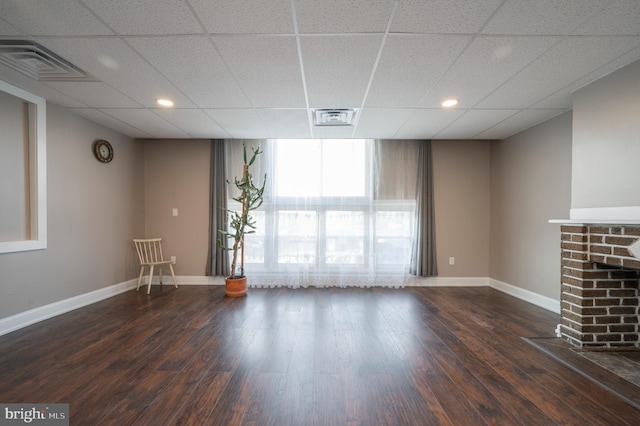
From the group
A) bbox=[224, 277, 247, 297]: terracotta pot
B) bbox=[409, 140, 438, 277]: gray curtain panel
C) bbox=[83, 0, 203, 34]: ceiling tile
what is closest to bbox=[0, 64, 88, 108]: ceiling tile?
bbox=[83, 0, 203, 34]: ceiling tile

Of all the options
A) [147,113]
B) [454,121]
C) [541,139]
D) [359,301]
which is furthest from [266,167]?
[541,139]

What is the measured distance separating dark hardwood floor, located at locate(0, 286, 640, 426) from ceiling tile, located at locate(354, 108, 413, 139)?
2.31m

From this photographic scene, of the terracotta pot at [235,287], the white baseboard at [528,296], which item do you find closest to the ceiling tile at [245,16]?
the terracotta pot at [235,287]

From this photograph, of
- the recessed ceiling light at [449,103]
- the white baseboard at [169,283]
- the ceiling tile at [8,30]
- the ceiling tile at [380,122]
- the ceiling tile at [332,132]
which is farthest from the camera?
the ceiling tile at [332,132]

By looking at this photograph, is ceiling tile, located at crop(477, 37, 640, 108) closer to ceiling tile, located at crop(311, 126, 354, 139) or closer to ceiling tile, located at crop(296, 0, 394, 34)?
ceiling tile, located at crop(296, 0, 394, 34)

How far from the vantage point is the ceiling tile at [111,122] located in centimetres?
331

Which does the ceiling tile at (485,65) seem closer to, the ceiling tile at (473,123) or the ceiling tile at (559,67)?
the ceiling tile at (559,67)

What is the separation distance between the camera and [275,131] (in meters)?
3.99

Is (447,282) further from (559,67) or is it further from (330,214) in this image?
(559,67)

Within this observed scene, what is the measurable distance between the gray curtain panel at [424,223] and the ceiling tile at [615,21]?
8.65 ft

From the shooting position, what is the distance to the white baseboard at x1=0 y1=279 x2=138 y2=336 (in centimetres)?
267

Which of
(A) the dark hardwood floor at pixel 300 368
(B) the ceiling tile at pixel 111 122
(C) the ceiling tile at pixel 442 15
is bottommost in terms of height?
(A) the dark hardwood floor at pixel 300 368

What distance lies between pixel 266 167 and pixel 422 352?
329 cm

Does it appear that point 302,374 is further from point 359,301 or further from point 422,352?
point 359,301
